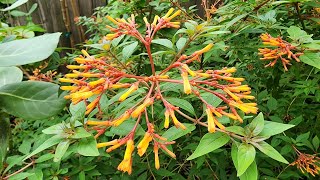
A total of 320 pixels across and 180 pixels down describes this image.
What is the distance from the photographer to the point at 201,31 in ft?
2.83

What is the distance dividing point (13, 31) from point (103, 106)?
0.77m

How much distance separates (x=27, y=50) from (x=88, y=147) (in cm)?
25

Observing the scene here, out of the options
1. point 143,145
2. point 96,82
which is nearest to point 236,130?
point 143,145

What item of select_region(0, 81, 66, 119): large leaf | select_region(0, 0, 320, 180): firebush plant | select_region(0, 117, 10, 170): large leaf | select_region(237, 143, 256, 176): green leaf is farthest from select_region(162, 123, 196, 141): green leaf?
select_region(0, 117, 10, 170): large leaf

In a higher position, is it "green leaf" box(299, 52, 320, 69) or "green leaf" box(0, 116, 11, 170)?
"green leaf" box(299, 52, 320, 69)

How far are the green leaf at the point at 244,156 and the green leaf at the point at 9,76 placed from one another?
571 mm

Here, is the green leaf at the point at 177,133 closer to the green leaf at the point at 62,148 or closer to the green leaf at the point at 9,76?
the green leaf at the point at 62,148

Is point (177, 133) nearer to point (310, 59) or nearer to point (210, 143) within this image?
point (210, 143)

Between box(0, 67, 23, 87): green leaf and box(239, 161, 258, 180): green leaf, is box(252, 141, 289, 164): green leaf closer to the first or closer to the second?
box(239, 161, 258, 180): green leaf

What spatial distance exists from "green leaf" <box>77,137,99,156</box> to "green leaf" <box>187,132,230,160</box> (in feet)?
0.64

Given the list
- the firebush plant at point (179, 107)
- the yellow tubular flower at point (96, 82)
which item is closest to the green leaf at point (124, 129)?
the firebush plant at point (179, 107)

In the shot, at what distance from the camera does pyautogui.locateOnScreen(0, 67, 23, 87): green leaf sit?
883mm

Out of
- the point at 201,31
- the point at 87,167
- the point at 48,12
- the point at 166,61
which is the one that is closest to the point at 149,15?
the point at 166,61

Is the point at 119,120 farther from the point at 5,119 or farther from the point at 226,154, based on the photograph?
the point at 226,154
